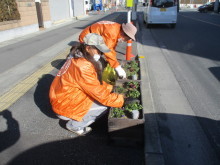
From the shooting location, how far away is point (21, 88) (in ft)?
16.1

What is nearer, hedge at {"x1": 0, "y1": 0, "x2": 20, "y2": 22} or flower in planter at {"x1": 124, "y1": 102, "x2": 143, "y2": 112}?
flower in planter at {"x1": 124, "y1": 102, "x2": 143, "y2": 112}

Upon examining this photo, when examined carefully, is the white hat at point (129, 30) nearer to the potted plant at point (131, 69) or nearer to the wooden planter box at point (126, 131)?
the potted plant at point (131, 69)

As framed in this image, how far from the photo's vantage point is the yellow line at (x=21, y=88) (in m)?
4.23

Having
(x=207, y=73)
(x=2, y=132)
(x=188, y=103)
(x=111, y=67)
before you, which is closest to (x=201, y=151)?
(x=188, y=103)

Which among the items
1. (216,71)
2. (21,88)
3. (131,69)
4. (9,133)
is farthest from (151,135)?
(216,71)

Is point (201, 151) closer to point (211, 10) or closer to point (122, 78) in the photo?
point (122, 78)

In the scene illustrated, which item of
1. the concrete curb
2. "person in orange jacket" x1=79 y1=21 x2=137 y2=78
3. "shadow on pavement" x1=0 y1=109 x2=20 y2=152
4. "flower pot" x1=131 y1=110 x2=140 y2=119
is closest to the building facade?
"person in orange jacket" x1=79 y1=21 x2=137 y2=78

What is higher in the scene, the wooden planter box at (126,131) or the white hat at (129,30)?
the white hat at (129,30)

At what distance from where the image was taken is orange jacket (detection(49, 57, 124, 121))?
2.61m

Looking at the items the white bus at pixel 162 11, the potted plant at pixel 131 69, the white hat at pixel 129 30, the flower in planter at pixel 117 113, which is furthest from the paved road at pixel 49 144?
the white bus at pixel 162 11

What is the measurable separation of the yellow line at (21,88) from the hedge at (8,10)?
7522 millimetres

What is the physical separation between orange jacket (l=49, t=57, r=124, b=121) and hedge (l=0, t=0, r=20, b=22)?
435 inches

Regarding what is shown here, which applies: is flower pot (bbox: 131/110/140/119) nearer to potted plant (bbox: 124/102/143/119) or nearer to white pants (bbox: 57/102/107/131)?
potted plant (bbox: 124/102/143/119)

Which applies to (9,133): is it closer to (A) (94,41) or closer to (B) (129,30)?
(A) (94,41)
